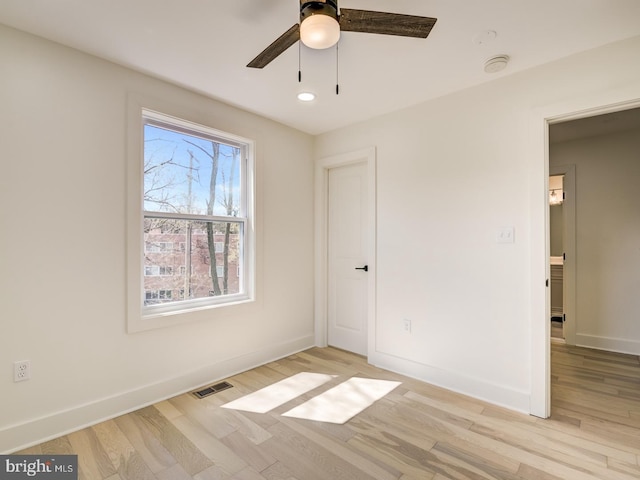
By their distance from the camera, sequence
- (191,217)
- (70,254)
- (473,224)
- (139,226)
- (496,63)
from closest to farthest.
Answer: (70,254) < (496,63) < (139,226) < (473,224) < (191,217)

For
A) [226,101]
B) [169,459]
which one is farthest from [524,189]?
[169,459]

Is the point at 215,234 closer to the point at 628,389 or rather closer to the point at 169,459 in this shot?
the point at 169,459

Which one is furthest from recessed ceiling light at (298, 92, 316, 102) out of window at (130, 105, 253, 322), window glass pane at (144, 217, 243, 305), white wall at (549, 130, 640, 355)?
white wall at (549, 130, 640, 355)

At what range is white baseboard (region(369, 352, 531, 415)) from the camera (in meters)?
2.42

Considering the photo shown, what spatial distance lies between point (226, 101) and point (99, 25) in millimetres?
1144

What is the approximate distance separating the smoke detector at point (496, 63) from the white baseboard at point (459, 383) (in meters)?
2.41

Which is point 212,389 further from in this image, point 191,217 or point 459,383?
point 459,383

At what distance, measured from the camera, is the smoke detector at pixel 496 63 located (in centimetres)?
222

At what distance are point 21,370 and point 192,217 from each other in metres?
1.50

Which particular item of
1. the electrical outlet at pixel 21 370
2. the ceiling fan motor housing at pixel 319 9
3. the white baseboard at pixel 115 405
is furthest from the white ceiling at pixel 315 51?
the white baseboard at pixel 115 405

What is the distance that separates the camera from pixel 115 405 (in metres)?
2.31

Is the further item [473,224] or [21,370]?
[473,224]

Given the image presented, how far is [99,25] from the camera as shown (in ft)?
6.27

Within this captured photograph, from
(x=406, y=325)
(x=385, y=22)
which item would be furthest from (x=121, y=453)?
(x=385, y=22)
